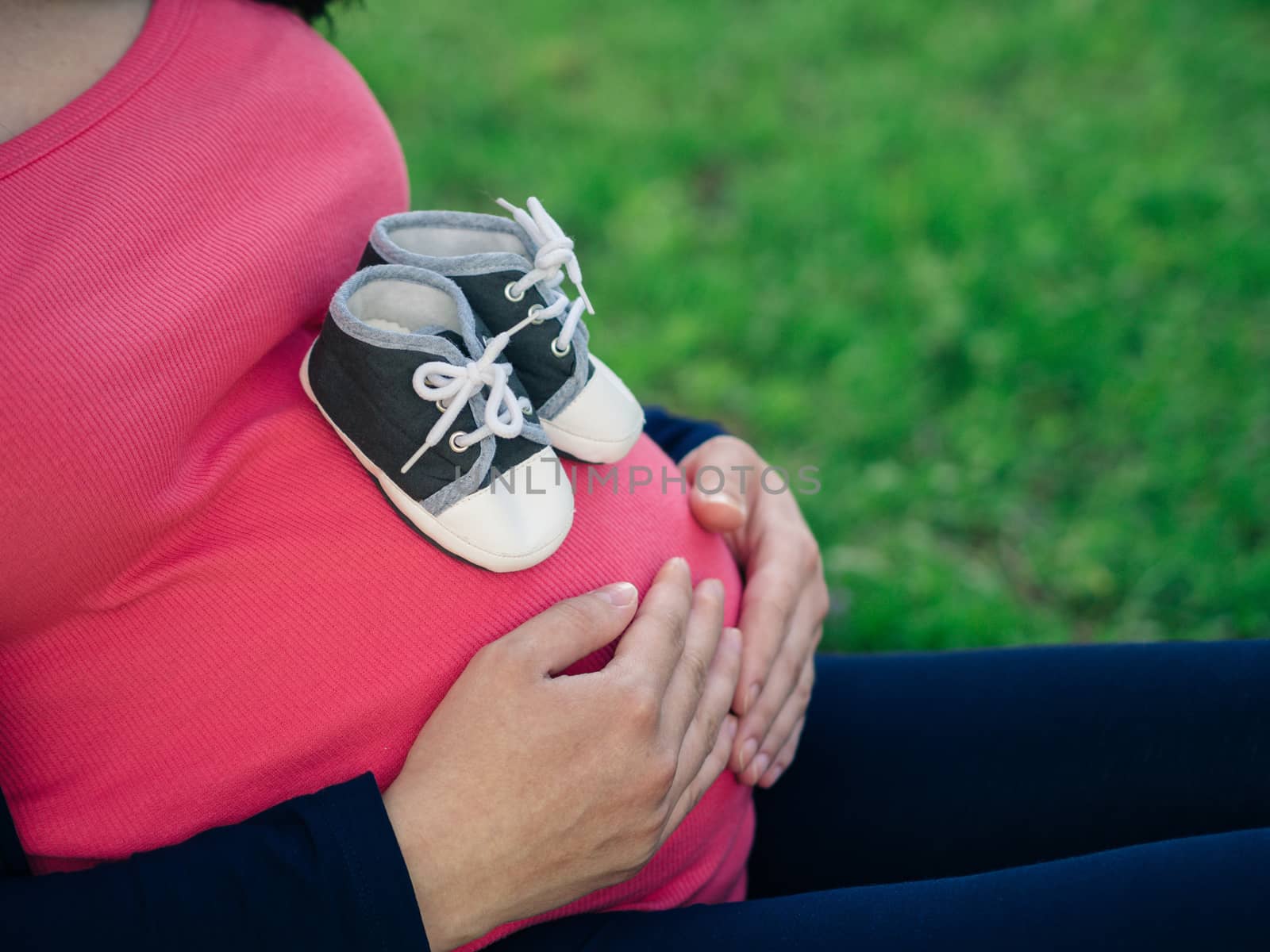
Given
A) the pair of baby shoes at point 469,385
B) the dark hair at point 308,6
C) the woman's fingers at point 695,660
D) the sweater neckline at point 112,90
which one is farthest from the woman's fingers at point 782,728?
the dark hair at point 308,6

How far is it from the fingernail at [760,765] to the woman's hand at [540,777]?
14cm

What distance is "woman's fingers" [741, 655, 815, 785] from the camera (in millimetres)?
1117

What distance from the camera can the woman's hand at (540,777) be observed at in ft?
2.87

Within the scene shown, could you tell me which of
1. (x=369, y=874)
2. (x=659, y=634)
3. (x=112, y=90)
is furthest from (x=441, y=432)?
(x=112, y=90)

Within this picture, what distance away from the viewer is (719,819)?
110cm

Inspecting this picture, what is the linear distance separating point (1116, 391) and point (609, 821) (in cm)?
196

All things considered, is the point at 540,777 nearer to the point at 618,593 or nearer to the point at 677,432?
the point at 618,593

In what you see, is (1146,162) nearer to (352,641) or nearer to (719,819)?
(719,819)

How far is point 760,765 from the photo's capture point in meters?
1.12

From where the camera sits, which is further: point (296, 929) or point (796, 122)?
point (796, 122)

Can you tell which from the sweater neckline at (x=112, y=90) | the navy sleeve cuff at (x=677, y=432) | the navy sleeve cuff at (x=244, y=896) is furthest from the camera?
the navy sleeve cuff at (x=677, y=432)

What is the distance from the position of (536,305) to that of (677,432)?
44 centimetres

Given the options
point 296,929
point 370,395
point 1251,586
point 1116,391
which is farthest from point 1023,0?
point 296,929

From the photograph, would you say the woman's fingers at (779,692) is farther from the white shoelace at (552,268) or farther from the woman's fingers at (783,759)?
the white shoelace at (552,268)
